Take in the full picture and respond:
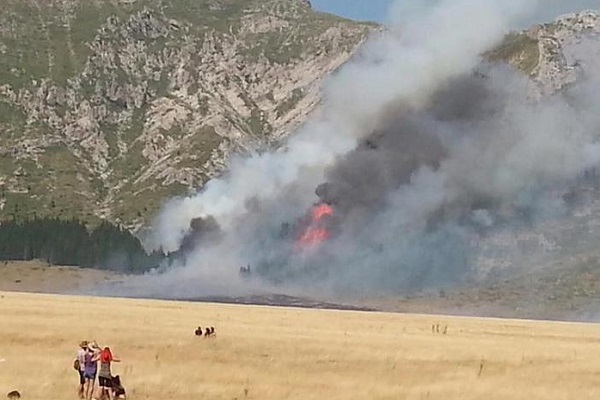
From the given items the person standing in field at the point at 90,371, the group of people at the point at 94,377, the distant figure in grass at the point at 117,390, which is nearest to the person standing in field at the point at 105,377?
the group of people at the point at 94,377

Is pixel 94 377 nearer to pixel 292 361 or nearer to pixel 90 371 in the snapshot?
pixel 90 371

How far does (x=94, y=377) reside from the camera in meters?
41.2

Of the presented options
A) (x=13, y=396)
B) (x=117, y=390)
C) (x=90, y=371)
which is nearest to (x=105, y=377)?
(x=117, y=390)

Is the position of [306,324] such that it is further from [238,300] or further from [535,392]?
[238,300]

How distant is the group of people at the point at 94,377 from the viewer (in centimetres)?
3991

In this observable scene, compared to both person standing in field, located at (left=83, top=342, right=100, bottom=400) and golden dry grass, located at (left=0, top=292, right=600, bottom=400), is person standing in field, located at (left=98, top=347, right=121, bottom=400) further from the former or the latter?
golden dry grass, located at (left=0, top=292, right=600, bottom=400)

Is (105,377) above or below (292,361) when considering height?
below

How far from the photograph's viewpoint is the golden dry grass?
147 ft

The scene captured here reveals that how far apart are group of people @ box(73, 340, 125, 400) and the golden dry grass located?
948 mm

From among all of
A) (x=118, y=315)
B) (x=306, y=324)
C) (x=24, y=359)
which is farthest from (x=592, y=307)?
(x=24, y=359)

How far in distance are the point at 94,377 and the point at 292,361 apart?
16.3 metres

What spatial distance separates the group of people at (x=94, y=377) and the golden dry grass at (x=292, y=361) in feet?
3.11

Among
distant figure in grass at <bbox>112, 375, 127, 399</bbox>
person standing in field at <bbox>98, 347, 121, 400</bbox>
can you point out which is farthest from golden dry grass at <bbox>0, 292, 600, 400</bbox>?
person standing in field at <bbox>98, 347, 121, 400</bbox>

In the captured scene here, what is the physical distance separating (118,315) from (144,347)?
30.8 meters
